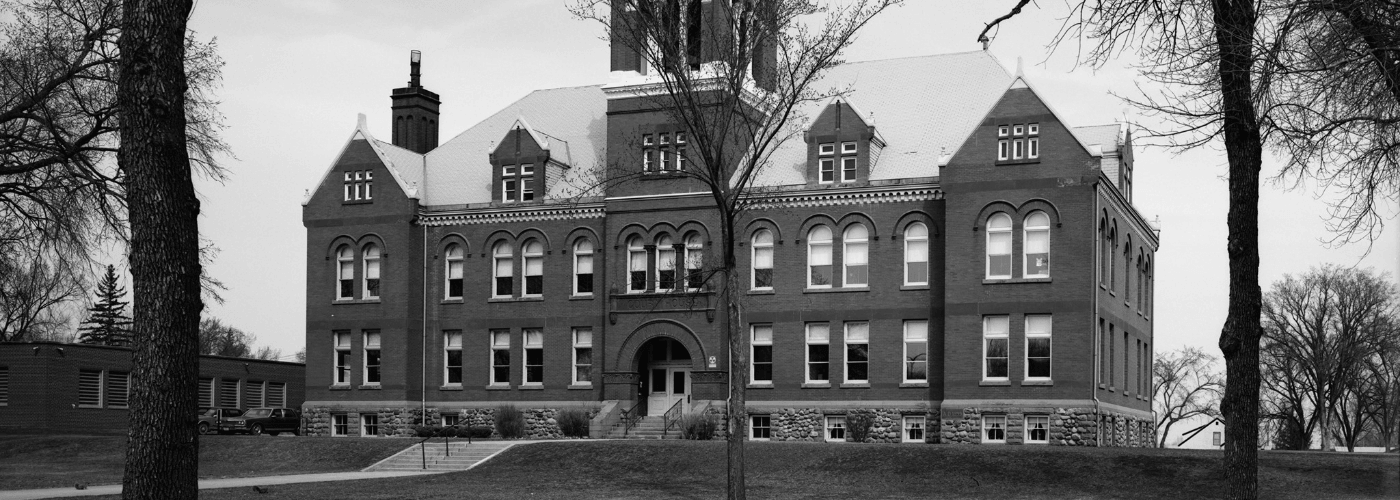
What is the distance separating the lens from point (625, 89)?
153ft

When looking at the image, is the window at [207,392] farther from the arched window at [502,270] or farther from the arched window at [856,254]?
the arched window at [856,254]

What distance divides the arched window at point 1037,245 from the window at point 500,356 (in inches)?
709

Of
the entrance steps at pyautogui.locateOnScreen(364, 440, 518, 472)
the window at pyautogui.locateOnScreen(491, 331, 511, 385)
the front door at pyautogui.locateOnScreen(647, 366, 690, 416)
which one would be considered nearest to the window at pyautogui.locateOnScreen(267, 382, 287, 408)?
the window at pyautogui.locateOnScreen(491, 331, 511, 385)

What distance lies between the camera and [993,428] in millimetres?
40656

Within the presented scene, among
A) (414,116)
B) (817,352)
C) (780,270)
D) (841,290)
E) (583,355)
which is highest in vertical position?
(414,116)

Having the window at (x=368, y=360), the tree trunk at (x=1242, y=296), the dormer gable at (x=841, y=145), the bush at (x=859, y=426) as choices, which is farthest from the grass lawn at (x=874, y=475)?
the tree trunk at (x=1242, y=296)

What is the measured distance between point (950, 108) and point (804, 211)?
5948mm

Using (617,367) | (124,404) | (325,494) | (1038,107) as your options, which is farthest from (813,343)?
(124,404)

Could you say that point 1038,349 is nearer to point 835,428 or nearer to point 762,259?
point 835,428

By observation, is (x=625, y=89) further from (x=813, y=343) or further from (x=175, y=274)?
(x=175, y=274)

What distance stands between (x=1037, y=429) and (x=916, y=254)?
6.44 meters

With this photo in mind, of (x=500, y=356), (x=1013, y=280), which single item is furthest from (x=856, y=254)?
(x=500, y=356)

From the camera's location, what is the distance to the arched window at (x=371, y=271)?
49781 mm

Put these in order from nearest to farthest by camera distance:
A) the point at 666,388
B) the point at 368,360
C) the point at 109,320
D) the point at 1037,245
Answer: the point at 1037,245 → the point at 666,388 → the point at 368,360 → the point at 109,320
